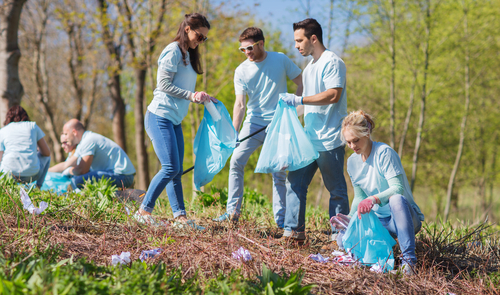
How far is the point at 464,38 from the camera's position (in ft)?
36.8

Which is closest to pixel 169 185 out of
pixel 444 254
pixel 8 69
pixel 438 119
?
pixel 444 254

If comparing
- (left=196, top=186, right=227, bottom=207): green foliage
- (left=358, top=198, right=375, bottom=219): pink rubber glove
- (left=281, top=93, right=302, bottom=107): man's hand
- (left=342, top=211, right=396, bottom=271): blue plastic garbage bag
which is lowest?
(left=196, top=186, right=227, bottom=207): green foliage

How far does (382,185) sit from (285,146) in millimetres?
789

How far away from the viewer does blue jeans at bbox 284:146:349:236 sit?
9.85ft

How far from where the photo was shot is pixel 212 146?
3490mm

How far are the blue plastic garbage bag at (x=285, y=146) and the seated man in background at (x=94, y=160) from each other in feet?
8.18

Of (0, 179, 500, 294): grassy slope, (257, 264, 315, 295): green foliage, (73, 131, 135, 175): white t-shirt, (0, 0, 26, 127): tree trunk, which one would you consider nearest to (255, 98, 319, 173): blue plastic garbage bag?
(0, 179, 500, 294): grassy slope

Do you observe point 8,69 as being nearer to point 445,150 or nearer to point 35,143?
point 35,143

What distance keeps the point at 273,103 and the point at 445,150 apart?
1218 cm

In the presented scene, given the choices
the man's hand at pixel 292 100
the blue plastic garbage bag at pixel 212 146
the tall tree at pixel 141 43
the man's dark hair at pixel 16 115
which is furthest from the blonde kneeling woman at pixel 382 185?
the tall tree at pixel 141 43

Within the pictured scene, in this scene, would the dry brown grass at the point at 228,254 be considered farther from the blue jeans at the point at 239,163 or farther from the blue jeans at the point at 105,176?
the blue jeans at the point at 105,176

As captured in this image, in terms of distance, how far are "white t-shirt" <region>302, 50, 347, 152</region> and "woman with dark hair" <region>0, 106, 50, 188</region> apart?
358 cm

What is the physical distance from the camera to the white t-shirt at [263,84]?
11.5 ft

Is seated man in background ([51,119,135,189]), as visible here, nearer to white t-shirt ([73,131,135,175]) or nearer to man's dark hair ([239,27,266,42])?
white t-shirt ([73,131,135,175])
